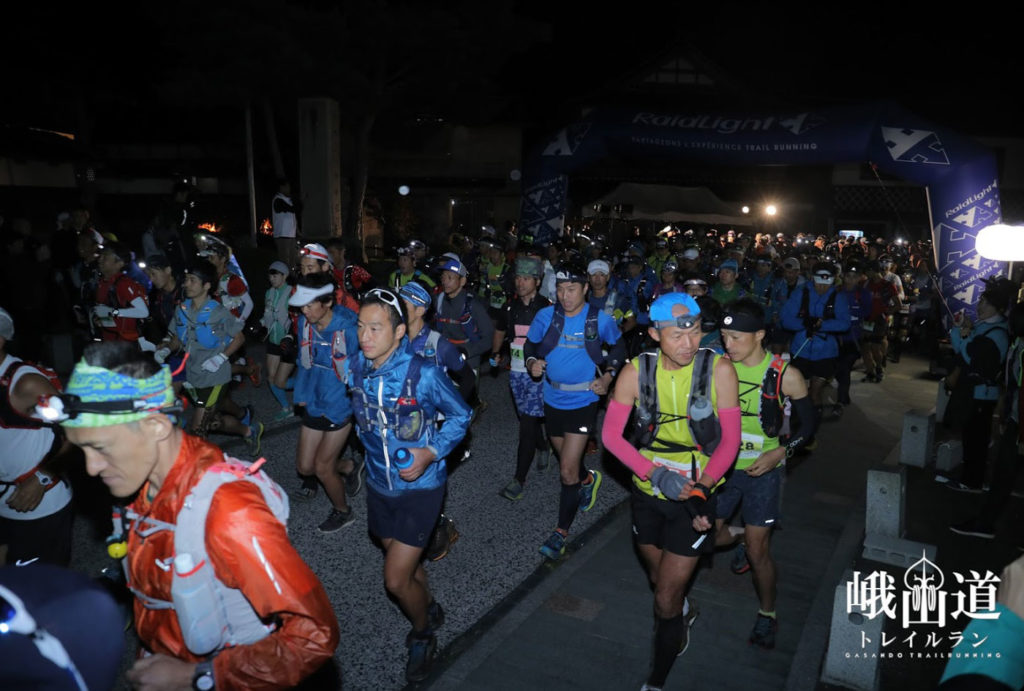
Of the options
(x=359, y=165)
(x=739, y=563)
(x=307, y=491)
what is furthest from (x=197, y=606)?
(x=359, y=165)

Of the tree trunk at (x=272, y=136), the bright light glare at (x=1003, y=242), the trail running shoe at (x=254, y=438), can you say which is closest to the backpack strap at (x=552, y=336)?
the trail running shoe at (x=254, y=438)

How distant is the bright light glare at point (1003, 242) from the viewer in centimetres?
927

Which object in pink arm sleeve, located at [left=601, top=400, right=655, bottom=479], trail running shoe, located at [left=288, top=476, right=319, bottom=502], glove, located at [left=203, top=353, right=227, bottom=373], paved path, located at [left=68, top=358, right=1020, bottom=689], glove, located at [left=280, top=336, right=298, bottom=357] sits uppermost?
glove, located at [left=280, top=336, right=298, bottom=357]

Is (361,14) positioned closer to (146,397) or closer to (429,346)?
(429,346)

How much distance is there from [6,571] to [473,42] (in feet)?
76.5

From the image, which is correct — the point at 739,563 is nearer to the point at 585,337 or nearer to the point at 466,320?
the point at 585,337

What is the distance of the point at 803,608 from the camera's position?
17.1 feet

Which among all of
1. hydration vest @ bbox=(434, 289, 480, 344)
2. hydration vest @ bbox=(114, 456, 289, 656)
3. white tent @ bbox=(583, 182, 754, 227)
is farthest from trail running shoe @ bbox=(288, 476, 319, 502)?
white tent @ bbox=(583, 182, 754, 227)

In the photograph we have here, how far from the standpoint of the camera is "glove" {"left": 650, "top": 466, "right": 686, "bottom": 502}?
3879 millimetres

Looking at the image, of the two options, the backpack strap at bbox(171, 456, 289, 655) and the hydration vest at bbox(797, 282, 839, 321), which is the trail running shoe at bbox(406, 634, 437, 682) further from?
the hydration vest at bbox(797, 282, 839, 321)

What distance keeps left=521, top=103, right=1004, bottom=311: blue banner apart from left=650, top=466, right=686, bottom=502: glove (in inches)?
363

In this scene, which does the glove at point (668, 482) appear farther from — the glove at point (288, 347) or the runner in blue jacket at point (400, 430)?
the glove at point (288, 347)

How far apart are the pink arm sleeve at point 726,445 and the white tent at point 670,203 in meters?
20.4

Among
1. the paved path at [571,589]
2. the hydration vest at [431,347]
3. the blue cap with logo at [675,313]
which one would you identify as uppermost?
the blue cap with logo at [675,313]
